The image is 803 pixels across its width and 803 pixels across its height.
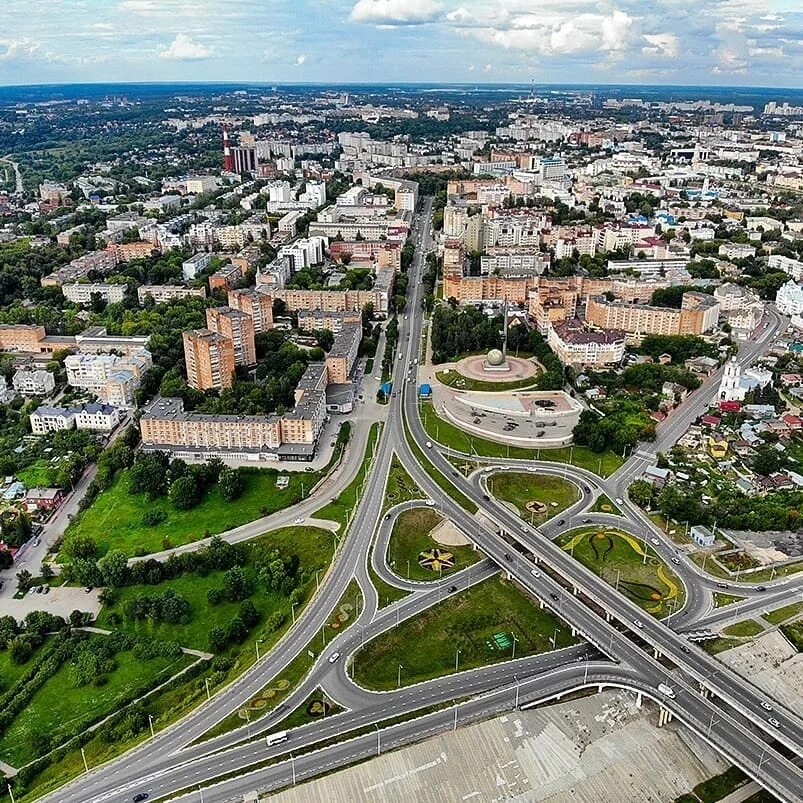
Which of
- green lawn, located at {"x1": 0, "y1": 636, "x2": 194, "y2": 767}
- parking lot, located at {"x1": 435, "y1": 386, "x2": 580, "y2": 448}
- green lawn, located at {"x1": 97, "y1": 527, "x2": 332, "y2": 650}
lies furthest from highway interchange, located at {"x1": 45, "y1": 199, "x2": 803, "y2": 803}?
parking lot, located at {"x1": 435, "y1": 386, "x2": 580, "y2": 448}

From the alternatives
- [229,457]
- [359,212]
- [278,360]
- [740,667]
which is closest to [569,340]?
[278,360]

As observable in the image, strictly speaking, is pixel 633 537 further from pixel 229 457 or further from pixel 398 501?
pixel 229 457

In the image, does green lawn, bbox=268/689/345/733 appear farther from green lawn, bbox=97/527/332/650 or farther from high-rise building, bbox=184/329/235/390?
high-rise building, bbox=184/329/235/390

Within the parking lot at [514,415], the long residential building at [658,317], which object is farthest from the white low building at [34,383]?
the long residential building at [658,317]

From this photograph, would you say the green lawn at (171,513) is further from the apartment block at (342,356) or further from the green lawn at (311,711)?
the green lawn at (311,711)

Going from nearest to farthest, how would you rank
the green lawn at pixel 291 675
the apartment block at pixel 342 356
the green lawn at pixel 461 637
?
the green lawn at pixel 291 675 → the green lawn at pixel 461 637 → the apartment block at pixel 342 356

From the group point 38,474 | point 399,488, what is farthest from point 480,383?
point 38,474

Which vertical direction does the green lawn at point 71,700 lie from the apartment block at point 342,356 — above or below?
below

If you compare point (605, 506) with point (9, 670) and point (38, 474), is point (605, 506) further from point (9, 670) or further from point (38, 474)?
point (38, 474)
